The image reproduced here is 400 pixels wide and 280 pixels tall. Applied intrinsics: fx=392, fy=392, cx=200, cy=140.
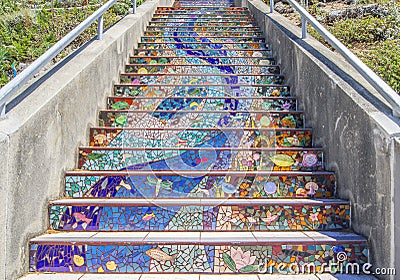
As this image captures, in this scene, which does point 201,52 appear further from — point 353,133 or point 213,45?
point 353,133

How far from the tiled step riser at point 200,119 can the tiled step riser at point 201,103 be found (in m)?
0.19

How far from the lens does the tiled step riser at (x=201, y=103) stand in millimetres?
3744

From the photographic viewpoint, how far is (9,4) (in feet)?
27.2

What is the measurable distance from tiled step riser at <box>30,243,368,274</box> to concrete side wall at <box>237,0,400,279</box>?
8.6 inches

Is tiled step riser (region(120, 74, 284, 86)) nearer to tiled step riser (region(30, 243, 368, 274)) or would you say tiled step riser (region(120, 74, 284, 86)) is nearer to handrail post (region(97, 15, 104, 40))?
handrail post (region(97, 15, 104, 40))

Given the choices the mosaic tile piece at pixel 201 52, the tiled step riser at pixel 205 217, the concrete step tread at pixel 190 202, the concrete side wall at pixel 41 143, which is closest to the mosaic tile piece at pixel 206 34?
the mosaic tile piece at pixel 201 52

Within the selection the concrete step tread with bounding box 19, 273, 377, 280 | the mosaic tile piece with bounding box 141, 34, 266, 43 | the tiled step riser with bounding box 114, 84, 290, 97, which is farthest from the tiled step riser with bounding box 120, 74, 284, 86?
the concrete step tread with bounding box 19, 273, 377, 280

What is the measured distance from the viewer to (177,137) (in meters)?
3.30

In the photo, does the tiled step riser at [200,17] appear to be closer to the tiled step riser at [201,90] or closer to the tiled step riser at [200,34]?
the tiled step riser at [200,34]

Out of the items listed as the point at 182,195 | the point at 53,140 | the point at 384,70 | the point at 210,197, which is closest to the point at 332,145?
the point at 210,197

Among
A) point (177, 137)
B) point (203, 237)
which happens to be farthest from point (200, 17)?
point (203, 237)

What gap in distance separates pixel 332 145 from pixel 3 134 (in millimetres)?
2176

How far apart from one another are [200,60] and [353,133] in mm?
2663

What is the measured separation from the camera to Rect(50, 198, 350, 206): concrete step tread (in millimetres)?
2496
